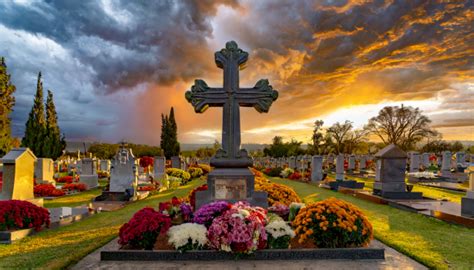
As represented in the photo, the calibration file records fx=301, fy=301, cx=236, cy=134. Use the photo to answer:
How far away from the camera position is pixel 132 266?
16.4 ft

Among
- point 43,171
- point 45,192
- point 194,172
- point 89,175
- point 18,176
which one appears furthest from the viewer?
point 194,172

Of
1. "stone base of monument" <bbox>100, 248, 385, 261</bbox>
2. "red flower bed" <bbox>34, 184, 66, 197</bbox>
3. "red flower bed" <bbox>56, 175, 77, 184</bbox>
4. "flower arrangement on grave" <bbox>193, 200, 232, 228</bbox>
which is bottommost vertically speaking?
"red flower bed" <bbox>56, 175, 77, 184</bbox>

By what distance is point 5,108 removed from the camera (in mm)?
31328

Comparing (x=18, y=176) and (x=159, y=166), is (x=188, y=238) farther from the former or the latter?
(x=159, y=166)

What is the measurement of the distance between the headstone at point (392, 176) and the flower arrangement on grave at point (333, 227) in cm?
923

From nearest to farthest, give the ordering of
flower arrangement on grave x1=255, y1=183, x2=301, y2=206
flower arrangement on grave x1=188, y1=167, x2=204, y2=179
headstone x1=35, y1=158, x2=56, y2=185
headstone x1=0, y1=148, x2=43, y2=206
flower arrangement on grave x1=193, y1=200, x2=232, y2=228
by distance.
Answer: flower arrangement on grave x1=193, y1=200, x2=232, y2=228
flower arrangement on grave x1=255, y1=183, x2=301, y2=206
headstone x1=0, y1=148, x2=43, y2=206
headstone x1=35, y1=158, x2=56, y2=185
flower arrangement on grave x1=188, y1=167, x2=204, y2=179

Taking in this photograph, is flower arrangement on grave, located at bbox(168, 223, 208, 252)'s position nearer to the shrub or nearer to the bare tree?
the shrub

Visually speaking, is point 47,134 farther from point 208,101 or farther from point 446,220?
point 446,220

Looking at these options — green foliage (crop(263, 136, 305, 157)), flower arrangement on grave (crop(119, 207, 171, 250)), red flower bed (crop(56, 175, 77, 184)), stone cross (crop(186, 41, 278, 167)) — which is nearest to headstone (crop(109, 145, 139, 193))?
red flower bed (crop(56, 175, 77, 184))

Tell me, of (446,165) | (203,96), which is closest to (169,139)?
(446,165)

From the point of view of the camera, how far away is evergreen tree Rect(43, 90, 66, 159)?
38869 mm

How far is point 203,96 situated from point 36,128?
39.3m

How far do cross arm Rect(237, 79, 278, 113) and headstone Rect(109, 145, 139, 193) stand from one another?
33.4 feet

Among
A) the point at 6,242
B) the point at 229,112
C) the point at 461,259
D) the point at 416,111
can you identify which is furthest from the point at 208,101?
the point at 416,111
